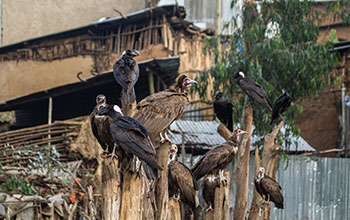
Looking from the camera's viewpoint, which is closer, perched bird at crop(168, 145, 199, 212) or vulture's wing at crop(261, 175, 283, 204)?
perched bird at crop(168, 145, 199, 212)

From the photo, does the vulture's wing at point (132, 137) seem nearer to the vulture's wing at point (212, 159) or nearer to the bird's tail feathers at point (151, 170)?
the bird's tail feathers at point (151, 170)

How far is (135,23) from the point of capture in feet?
60.4

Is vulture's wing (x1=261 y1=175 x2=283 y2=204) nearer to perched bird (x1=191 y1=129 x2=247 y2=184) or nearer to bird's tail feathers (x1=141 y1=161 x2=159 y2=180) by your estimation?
perched bird (x1=191 y1=129 x2=247 y2=184)

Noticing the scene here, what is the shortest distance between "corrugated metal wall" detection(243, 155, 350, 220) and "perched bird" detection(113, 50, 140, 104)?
9.05 metres

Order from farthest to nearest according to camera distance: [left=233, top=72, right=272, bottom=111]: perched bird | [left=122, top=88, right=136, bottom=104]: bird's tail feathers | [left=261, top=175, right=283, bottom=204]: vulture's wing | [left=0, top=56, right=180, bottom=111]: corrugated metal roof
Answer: [left=0, top=56, right=180, bottom=111]: corrugated metal roof
[left=233, top=72, right=272, bottom=111]: perched bird
[left=261, top=175, right=283, bottom=204]: vulture's wing
[left=122, top=88, right=136, bottom=104]: bird's tail feathers

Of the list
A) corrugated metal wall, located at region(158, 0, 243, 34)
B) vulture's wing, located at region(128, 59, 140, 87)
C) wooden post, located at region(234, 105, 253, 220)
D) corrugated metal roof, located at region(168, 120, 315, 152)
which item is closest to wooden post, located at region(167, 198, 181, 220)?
vulture's wing, located at region(128, 59, 140, 87)

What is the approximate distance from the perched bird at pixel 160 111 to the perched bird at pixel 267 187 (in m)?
3.73

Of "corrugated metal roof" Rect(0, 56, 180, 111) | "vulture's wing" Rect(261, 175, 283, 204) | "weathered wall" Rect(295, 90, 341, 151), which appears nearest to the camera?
"vulture's wing" Rect(261, 175, 283, 204)

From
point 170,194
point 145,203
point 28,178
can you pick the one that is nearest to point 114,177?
point 145,203

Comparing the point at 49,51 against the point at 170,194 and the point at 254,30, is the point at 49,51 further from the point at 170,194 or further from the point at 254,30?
the point at 170,194

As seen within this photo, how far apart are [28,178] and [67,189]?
37.2 inches

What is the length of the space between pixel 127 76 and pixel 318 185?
32.4 ft

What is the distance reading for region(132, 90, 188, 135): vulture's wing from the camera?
7.14 meters

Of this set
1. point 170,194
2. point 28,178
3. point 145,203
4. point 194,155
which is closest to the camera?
point 145,203
